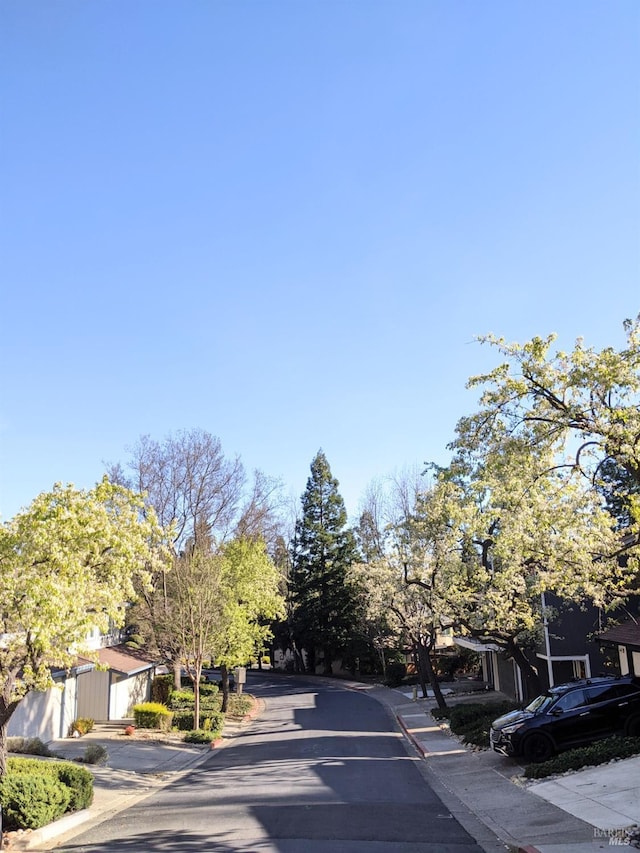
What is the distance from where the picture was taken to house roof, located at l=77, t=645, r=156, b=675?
94.1 ft

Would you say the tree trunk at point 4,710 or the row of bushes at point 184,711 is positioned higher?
the tree trunk at point 4,710

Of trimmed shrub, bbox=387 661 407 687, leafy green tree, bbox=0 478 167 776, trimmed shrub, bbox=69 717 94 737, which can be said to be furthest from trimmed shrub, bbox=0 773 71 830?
trimmed shrub, bbox=387 661 407 687

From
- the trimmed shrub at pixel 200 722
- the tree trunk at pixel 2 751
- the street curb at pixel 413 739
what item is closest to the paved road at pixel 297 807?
the street curb at pixel 413 739

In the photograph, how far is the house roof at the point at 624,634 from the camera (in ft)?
66.1

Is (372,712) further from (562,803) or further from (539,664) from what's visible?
(562,803)

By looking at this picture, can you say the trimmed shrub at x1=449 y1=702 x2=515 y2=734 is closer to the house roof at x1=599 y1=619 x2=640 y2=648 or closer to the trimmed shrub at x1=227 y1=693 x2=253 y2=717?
the house roof at x1=599 y1=619 x2=640 y2=648

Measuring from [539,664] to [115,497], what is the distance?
2408 cm

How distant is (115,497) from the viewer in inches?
533

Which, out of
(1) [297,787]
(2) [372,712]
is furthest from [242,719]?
(1) [297,787]

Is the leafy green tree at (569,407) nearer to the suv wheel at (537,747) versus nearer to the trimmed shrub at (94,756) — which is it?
the suv wheel at (537,747)

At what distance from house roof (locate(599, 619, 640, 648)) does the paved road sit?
716 centimetres

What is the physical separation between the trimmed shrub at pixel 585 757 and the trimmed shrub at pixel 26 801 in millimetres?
9773

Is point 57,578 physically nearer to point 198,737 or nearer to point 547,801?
point 547,801

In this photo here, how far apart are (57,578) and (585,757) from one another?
11634 mm
